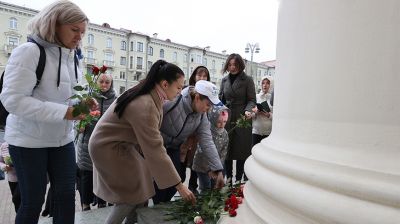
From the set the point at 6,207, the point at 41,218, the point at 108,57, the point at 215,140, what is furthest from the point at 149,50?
the point at 41,218

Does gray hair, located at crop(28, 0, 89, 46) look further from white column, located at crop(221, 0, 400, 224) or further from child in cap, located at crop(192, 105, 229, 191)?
child in cap, located at crop(192, 105, 229, 191)

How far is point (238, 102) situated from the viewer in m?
4.86

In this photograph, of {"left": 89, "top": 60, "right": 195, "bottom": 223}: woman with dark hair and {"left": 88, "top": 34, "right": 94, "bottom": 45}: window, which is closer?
{"left": 89, "top": 60, "right": 195, "bottom": 223}: woman with dark hair

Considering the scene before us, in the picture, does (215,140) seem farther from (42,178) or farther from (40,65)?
(40,65)

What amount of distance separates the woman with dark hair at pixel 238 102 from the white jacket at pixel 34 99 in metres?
2.62

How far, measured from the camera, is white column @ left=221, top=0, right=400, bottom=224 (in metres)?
1.10

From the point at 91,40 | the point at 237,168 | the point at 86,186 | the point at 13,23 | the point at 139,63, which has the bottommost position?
the point at 86,186

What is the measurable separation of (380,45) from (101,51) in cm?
5774


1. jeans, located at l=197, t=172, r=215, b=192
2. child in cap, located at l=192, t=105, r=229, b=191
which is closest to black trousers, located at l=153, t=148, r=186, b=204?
child in cap, located at l=192, t=105, r=229, b=191

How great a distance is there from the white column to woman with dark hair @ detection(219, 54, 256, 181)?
3.13 meters

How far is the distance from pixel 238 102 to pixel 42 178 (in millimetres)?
3025

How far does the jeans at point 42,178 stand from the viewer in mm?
2246

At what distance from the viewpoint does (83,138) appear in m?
4.24

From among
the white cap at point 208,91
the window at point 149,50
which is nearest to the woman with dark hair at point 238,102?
the white cap at point 208,91
